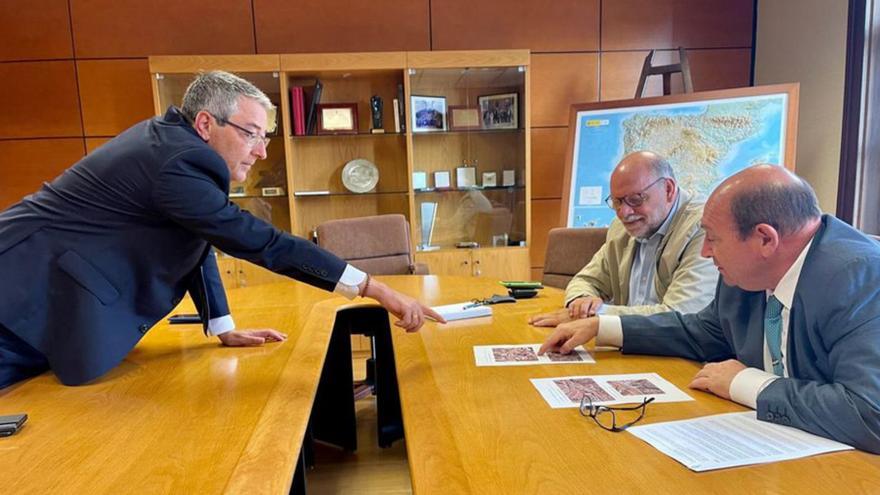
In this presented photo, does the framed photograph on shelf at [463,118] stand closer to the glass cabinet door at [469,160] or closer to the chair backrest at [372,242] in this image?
the glass cabinet door at [469,160]

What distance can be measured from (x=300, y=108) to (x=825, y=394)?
3.60m

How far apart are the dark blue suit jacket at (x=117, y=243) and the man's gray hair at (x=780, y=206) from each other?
1008 mm

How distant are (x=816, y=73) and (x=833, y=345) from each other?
10.5 feet

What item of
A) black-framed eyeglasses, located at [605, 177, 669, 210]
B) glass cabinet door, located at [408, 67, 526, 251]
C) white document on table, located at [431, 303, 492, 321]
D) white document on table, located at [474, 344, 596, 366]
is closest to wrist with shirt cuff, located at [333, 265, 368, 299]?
white document on table, located at [474, 344, 596, 366]

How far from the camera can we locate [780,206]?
1.09 meters

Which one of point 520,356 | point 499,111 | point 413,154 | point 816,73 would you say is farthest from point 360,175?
point 816,73

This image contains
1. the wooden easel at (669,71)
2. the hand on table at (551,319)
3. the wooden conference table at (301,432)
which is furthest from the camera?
the wooden easel at (669,71)

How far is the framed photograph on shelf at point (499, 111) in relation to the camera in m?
3.99

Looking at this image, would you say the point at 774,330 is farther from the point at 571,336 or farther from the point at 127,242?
the point at 127,242

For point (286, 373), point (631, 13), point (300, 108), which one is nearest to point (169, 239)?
point (286, 373)

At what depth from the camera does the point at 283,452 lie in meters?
0.99

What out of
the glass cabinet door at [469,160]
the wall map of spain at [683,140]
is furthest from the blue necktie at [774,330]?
the glass cabinet door at [469,160]

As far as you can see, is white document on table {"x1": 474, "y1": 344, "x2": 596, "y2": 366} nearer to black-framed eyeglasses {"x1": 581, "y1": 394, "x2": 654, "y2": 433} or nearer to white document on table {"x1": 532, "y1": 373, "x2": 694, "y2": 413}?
white document on table {"x1": 532, "y1": 373, "x2": 694, "y2": 413}

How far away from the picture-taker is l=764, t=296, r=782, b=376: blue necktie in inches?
46.7
